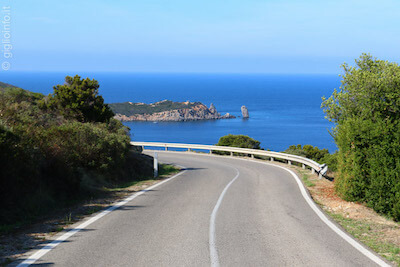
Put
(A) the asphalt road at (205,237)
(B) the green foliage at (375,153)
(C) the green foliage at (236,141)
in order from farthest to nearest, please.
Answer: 1. (C) the green foliage at (236,141)
2. (B) the green foliage at (375,153)
3. (A) the asphalt road at (205,237)

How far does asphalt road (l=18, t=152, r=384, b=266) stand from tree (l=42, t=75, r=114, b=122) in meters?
13.8

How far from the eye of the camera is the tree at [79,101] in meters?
24.0

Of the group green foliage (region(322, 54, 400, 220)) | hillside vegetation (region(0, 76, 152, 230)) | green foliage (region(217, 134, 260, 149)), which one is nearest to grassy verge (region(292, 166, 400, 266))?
green foliage (region(322, 54, 400, 220))

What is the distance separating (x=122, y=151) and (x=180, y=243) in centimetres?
1121

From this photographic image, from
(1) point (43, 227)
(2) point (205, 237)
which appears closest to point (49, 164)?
(1) point (43, 227)

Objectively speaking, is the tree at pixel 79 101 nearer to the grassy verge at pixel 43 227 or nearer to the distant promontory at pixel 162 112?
the grassy verge at pixel 43 227

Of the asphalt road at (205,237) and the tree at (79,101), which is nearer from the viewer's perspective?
the asphalt road at (205,237)

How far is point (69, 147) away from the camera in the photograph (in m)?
13.7

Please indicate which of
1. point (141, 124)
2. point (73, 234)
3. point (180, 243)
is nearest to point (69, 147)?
point (73, 234)

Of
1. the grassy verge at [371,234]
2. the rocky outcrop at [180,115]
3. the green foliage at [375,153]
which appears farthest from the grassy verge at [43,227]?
the rocky outcrop at [180,115]

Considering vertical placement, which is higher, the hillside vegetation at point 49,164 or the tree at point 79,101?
the tree at point 79,101

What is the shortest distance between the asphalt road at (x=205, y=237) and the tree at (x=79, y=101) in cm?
1380

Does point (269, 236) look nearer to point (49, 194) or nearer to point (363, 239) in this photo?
point (363, 239)

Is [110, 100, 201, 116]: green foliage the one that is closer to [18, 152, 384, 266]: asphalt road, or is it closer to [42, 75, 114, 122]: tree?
[42, 75, 114, 122]: tree
